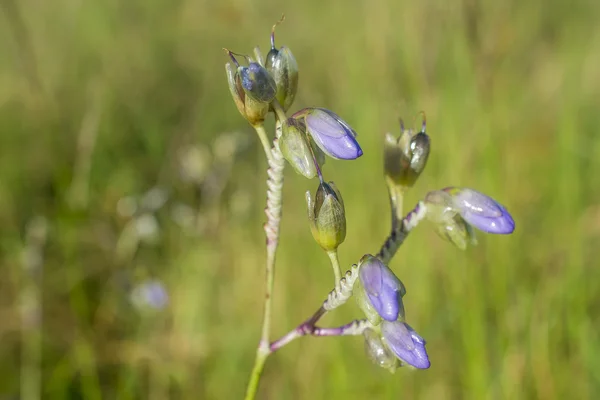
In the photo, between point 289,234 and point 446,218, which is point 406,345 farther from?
point 289,234

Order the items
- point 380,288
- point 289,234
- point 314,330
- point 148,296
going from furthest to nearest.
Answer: point 289,234, point 148,296, point 314,330, point 380,288

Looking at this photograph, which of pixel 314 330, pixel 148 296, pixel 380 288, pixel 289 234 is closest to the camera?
pixel 380 288

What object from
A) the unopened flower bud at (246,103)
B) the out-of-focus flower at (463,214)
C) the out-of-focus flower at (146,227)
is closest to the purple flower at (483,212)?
the out-of-focus flower at (463,214)

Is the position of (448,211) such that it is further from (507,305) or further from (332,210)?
(507,305)

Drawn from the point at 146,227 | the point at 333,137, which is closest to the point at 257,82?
the point at 333,137

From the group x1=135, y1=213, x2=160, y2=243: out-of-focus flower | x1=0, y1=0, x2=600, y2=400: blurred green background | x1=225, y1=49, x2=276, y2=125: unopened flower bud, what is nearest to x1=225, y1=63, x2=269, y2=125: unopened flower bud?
x1=225, y1=49, x2=276, y2=125: unopened flower bud

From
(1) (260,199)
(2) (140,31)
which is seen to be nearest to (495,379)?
(1) (260,199)

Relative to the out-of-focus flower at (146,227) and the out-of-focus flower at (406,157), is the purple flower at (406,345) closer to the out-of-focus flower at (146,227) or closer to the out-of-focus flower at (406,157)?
the out-of-focus flower at (406,157)
